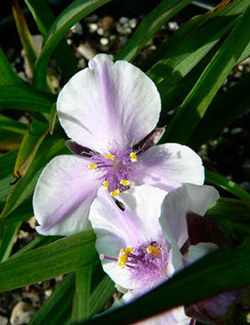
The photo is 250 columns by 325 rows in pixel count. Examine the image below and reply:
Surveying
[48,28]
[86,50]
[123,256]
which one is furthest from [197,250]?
[86,50]

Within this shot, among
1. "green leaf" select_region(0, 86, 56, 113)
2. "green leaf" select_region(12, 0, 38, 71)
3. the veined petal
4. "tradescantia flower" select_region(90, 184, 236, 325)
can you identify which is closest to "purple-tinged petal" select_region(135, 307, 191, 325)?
"tradescantia flower" select_region(90, 184, 236, 325)

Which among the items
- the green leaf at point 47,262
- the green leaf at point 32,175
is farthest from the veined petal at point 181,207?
the green leaf at point 32,175

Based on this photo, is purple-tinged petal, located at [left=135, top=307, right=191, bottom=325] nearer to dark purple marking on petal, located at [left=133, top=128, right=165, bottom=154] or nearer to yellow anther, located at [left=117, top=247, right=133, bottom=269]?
yellow anther, located at [left=117, top=247, right=133, bottom=269]

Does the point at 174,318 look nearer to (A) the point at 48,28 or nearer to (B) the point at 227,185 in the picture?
(B) the point at 227,185

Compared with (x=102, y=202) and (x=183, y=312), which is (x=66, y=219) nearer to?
(x=102, y=202)

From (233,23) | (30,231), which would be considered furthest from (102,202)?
(30,231)
